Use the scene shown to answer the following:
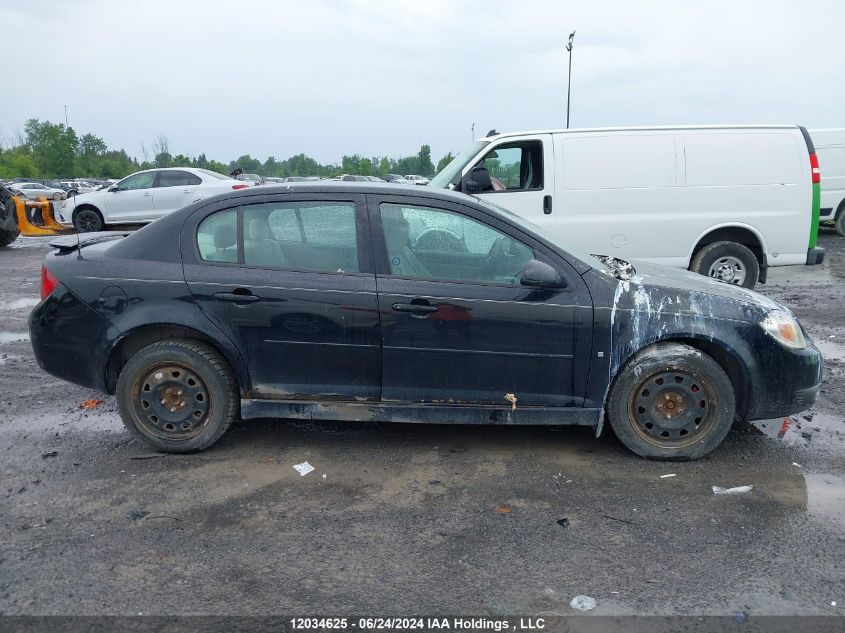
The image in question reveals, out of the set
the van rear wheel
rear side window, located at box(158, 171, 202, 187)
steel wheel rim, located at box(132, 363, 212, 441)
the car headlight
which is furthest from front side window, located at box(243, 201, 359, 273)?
rear side window, located at box(158, 171, 202, 187)

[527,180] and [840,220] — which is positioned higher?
[527,180]

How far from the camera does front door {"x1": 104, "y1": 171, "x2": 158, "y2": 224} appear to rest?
1636 centimetres

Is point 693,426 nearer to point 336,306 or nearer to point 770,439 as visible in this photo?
point 770,439

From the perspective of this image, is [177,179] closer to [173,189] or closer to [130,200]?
[173,189]

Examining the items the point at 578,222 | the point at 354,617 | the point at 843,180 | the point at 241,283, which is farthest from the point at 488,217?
the point at 843,180

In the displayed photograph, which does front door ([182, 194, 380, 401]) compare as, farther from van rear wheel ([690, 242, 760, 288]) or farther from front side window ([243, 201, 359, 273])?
van rear wheel ([690, 242, 760, 288])

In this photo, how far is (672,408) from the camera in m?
4.16

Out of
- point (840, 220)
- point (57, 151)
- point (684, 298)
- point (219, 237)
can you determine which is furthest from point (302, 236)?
point (57, 151)

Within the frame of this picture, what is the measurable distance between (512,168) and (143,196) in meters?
Answer: 11.1

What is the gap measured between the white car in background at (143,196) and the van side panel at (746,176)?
1116cm

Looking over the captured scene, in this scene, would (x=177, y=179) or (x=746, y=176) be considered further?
(x=177, y=179)

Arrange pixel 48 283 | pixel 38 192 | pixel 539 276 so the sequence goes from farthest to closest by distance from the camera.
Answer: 1. pixel 38 192
2. pixel 48 283
3. pixel 539 276

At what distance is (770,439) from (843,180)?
12.9m

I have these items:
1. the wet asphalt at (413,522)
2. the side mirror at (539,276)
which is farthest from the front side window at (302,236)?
the wet asphalt at (413,522)
